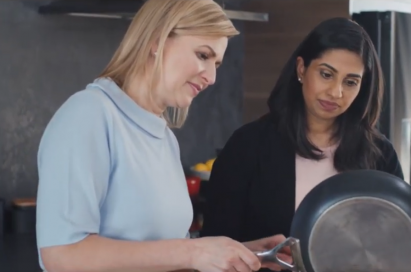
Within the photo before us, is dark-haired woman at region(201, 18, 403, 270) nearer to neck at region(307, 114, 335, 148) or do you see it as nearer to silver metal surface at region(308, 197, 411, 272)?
neck at region(307, 114, 335, 148)

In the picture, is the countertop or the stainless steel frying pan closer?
the stainless steel frying pan

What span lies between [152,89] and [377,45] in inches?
56.7

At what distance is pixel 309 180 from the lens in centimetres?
159

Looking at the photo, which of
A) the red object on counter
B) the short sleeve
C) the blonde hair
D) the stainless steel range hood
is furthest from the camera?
the red object on counter

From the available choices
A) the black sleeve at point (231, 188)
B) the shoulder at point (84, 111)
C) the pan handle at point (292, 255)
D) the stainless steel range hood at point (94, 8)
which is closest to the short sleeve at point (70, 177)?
the shoulder at point (84, 111)

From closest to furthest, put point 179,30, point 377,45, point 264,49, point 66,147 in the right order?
point 66,147
point 179,30
point 377,45
point 264,49

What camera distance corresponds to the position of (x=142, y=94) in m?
1.24

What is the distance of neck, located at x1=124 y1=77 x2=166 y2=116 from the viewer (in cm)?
123

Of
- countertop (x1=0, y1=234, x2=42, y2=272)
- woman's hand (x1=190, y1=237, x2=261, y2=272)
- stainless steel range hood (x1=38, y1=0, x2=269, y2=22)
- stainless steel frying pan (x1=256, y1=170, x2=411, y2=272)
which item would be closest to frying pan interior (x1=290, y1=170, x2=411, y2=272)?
stainless steel frying pan (x1=256, y1=170, x2=411, y2=272)

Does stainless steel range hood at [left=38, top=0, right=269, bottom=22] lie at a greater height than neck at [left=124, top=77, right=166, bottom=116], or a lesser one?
greater

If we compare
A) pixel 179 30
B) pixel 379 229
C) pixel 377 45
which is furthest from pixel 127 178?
pixel 377 45

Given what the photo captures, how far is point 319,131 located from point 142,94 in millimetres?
542

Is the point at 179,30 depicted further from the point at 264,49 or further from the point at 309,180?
the point at 264,49

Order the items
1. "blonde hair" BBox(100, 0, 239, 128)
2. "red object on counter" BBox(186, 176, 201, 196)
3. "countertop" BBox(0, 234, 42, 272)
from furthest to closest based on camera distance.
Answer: "red object on counter" BBox(186, 176, 201, 196), "countertop" BBox(0, 234, 42, 272), "blonde hair" BBox(100, 0, 239, 128)
